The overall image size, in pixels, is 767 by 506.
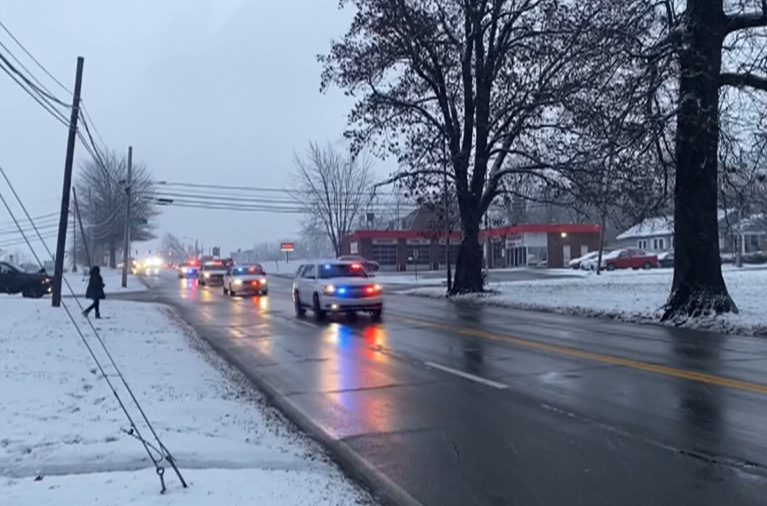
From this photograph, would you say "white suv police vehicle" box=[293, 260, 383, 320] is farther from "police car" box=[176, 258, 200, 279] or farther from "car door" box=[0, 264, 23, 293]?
"police car" box=[176, 258, 200, 279]

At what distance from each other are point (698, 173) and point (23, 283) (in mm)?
28284

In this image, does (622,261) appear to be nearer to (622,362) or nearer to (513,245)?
(513,245)

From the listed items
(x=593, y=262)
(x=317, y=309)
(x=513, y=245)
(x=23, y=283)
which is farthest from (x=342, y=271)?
(x=513, y=245)

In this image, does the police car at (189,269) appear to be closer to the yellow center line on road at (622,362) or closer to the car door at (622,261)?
the car door at (622,261)

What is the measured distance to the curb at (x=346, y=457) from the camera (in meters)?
5.95

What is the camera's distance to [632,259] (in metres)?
62.6

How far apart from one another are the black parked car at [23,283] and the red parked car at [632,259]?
42.9m

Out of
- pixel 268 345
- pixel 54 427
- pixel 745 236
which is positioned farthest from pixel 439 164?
pixel 745 236

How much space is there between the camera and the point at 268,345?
16.0 meters

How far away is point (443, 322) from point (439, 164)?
1292 centimetres

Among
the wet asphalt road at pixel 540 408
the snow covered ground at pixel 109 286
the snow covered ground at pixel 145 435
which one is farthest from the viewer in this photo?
the snow covered ground at pixel 109 286

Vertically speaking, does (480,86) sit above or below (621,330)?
above

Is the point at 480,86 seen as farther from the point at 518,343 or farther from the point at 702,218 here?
the point at 518,343

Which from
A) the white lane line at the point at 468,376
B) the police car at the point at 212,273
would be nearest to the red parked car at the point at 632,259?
the police car at the point at 212,273
